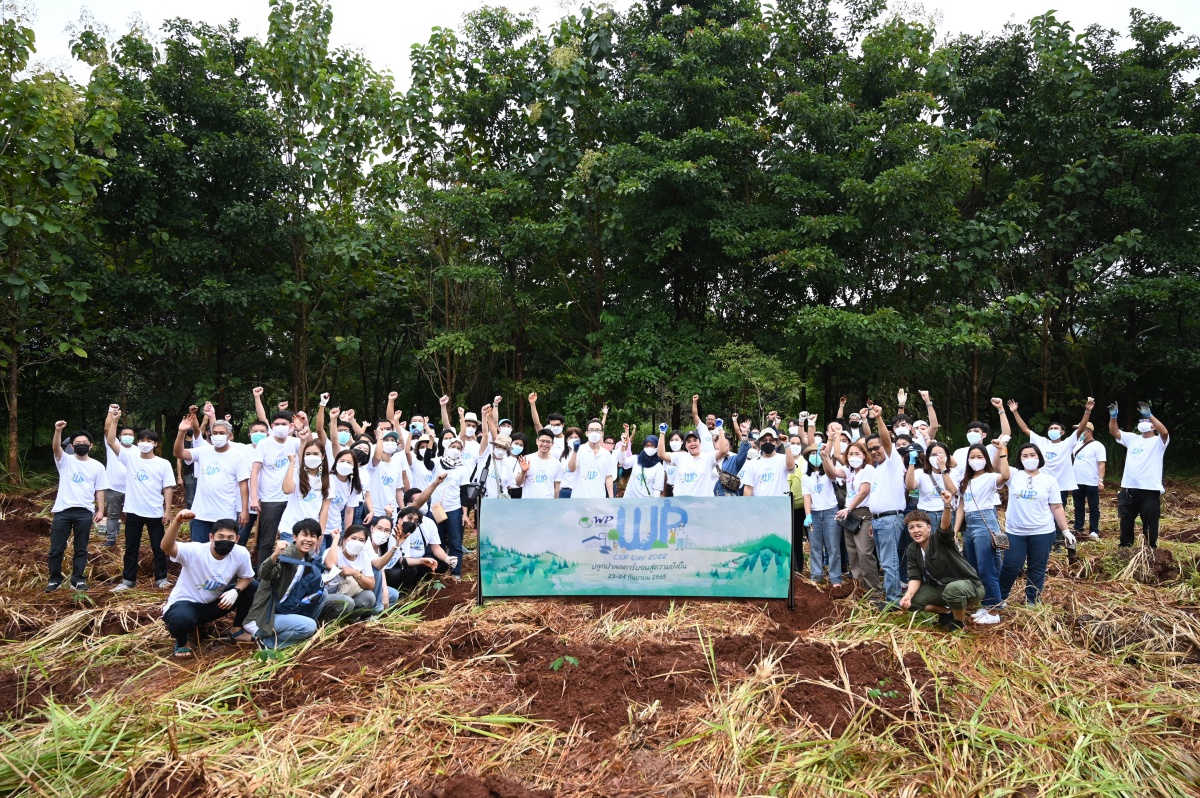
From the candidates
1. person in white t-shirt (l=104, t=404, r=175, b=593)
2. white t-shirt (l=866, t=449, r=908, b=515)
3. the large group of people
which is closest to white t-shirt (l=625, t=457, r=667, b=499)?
the large group of people

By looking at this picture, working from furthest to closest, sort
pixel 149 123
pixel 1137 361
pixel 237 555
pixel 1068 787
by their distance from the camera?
pixel 1137 361 → pixel 149 123 → pixel 237 555 → pixel 1068 787

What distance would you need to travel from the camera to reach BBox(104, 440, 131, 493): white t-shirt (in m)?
8.48

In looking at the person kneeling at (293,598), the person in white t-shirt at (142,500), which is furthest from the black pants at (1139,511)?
the person in white t-shirt at (142,500)

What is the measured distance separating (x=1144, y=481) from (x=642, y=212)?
34.0 ft

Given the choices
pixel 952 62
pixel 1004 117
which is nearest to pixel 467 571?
pixel 952 62

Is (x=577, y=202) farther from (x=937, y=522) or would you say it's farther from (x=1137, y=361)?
(x=1137, y=361)

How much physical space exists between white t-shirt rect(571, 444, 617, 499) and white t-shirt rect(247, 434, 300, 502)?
3343 millimetres

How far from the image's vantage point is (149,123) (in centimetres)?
1612

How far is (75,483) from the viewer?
798 cm

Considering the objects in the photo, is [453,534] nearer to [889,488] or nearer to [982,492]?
[889,488]

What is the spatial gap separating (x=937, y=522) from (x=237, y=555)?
617cm

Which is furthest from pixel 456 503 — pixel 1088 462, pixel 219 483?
pixel 1088 462

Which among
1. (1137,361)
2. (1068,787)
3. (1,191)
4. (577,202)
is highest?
(577,202)

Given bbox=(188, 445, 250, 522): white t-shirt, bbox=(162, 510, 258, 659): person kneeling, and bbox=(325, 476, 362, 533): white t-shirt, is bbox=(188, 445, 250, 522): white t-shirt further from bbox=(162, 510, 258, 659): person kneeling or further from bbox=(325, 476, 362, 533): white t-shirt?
bbox=(162, 510, 258, 659): person kneeling
